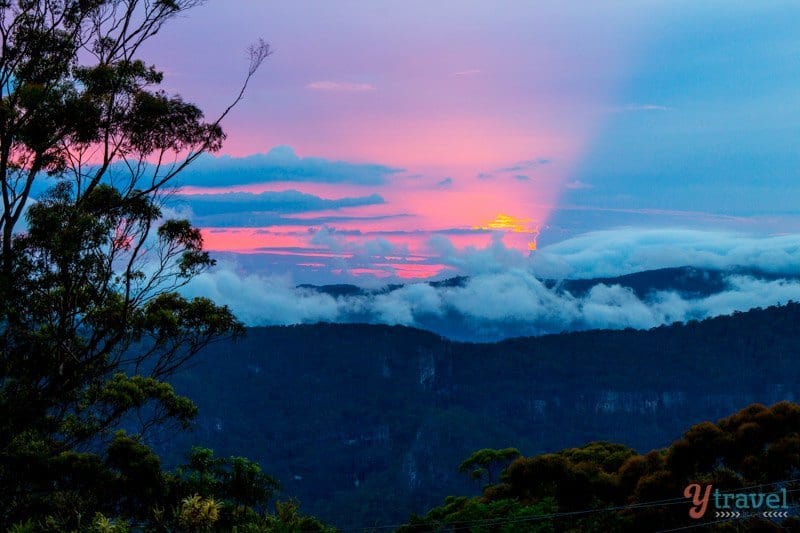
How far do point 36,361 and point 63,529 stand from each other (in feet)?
25.0

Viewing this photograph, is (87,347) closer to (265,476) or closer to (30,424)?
(30,424)

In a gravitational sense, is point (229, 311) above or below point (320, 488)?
above

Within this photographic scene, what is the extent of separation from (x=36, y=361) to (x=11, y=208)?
4.22 meters

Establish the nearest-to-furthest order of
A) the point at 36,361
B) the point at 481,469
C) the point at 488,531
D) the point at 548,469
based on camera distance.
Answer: the point at 488,531 < the point at 36,361 < the point at 548,469 < the point at 481,469

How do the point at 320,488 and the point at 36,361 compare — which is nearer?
the point at 36,361

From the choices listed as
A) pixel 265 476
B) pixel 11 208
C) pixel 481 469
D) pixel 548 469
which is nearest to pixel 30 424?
pixel 11 208

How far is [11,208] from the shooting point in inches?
724

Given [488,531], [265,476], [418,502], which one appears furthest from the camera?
[418,502]

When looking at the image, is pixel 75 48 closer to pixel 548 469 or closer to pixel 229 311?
pixel 229 311

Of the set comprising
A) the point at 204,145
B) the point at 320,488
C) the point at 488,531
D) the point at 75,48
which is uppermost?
the point at 75,48

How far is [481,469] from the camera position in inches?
1422

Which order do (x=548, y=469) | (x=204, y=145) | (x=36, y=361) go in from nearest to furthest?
(x=36, y=361) < (x=204, y=145) < (x=548, y=469)

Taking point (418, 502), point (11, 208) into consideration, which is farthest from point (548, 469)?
point (418, 502)

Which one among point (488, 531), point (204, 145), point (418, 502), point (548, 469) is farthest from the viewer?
point (418, 502)
